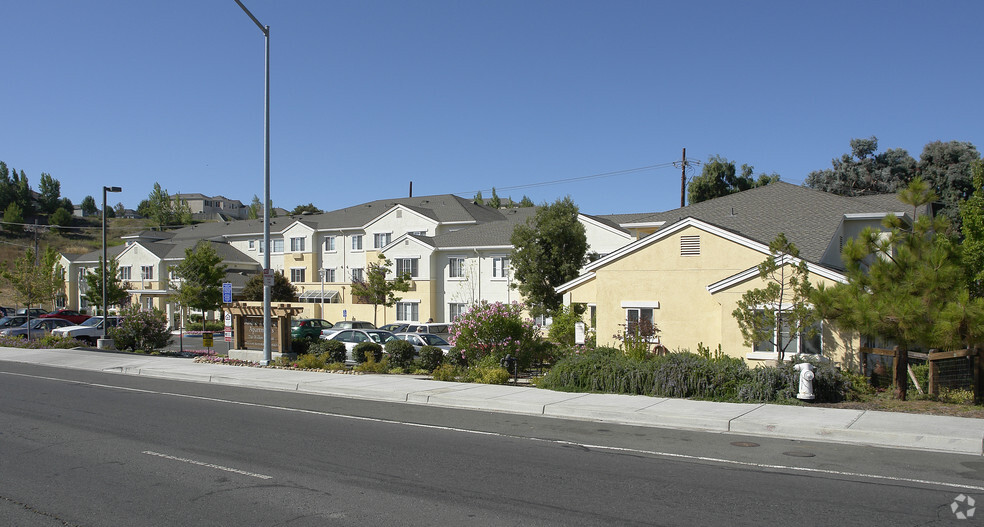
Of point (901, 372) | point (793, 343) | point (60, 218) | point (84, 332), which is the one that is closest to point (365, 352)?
point (793, 343)

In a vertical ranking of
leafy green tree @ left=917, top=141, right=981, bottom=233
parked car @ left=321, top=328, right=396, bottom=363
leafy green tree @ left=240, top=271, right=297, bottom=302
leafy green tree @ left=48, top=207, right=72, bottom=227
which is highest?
leafy green tree @ left=48, top=207, right=72, bottom=227

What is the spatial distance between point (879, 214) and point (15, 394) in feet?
88.1

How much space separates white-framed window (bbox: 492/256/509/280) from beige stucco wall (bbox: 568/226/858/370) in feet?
62.5

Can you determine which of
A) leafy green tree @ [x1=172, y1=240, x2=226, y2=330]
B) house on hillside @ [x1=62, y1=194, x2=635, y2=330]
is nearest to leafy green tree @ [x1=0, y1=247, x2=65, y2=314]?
house on hillside @ [x1=62, y1=194, x2=635, y2=330]

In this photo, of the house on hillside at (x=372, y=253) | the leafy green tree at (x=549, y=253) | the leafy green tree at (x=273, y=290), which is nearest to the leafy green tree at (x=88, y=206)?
the house on hillside at (x=372, y=253)

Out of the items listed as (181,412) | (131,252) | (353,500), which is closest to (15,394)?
(181,412)

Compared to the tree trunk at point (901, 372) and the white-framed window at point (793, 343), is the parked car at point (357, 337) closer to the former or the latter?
the white-framed window at point (793, 343)

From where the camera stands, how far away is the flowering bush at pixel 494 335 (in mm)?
20609

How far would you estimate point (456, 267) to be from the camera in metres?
46.3

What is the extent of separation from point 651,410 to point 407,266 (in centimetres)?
3622

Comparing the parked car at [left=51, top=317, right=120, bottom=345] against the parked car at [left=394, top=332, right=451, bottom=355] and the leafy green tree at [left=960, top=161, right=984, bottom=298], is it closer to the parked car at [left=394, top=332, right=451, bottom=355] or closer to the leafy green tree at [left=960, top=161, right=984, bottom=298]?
the parked car at [left=394, top=332, right=451, bottom=355]

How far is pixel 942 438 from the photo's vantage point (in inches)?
400

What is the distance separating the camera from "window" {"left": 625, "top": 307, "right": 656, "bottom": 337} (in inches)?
879

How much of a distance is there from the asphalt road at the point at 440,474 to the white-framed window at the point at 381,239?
4000 cm
